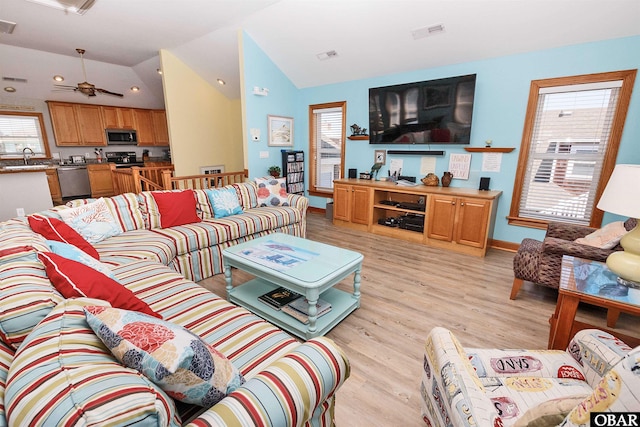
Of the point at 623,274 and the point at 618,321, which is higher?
the point at 623,274

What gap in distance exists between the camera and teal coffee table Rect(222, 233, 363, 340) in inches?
77.5

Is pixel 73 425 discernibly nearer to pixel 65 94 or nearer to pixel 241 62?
pixel 241 62

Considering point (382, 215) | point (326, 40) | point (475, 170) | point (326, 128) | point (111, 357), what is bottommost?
point (382, 215)

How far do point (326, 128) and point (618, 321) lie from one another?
458 centimetres

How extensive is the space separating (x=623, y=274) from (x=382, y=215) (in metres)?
3.14

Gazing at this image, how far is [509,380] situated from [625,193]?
3.88 feet

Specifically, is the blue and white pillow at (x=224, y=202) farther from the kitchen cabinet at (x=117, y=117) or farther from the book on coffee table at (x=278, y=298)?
the kitchen cabinet at (x=117, y=117)

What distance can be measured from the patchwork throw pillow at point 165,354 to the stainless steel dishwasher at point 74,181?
7418 millimetres

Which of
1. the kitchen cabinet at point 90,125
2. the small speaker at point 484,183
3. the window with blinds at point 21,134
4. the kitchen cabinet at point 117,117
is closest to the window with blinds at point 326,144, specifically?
the small speaker at point 484,183

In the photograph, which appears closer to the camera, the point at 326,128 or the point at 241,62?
the point at 241,62

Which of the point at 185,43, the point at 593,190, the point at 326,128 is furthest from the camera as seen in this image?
the point at 326,128

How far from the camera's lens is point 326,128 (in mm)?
5402

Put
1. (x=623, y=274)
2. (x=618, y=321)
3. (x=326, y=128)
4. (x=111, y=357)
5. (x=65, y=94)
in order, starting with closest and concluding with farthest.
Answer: (x=111, y=357)
(x=623, y=274)
(x=618, y=321)
(x=326, y=128)
(x=65, y=94)

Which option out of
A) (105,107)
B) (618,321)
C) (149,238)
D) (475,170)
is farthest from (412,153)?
(105,107)
